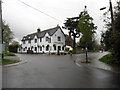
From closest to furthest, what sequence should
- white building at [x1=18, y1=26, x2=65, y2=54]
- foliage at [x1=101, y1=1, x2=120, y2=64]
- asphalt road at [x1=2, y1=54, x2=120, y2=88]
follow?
asphalt road at [x1=2, y1=54, x2=120, y2=88]
foliage at [x1=101, y1=1, x2=120, y2=64]
white building at [x1=18, y1=26, x2=65, y2=54]

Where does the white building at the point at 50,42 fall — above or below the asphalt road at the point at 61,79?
above

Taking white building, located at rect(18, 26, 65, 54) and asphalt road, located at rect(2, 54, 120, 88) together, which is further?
white building, located at rect(18, 26, 65, 54)

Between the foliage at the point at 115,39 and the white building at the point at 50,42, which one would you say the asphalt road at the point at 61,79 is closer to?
the foliage at the point at 115,39

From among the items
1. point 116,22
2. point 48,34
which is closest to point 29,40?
point 48,34

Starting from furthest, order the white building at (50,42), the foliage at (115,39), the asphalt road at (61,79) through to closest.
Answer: the white building at (50,42)
the foliage at (115,39)
the asphalt road at (61,79)

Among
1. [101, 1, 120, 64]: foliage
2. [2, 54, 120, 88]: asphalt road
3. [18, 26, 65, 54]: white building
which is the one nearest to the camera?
[2, 54, 120, 88]: asphalt road

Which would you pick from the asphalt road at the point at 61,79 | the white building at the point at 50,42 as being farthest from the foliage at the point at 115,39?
the white building at the point at 50,42

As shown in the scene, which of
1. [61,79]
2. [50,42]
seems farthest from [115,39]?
[50,42]

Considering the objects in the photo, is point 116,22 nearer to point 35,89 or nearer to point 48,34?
point 35,89

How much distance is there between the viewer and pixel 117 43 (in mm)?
8766

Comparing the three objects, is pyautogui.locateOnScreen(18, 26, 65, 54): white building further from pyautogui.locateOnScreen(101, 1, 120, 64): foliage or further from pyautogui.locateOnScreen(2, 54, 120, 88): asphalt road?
pyautogui.locateOnScreen(2, 54, 120, 88): asphalt road

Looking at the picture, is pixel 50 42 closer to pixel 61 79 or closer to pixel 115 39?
pixel 115 39

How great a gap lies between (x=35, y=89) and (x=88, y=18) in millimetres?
10635

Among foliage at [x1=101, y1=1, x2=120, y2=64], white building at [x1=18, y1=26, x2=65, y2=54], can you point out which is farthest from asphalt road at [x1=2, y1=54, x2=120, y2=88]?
white building at [x1=18, y1=26, x2=65, y2=54]
